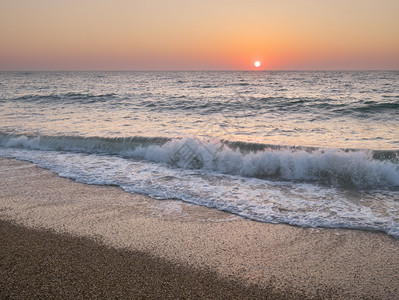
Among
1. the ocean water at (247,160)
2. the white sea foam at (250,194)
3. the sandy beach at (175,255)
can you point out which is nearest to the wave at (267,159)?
the ocean water at (247,160)

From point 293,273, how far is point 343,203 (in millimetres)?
2482

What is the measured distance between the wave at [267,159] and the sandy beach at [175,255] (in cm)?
248

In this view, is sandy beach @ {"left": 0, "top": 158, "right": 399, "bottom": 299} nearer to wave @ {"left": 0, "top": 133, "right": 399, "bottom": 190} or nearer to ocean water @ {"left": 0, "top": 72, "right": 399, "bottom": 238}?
ocean water @ {"left": 0, "top": 72, "right": 399, "bottom": 238}

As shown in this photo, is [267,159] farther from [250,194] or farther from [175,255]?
[175,255]

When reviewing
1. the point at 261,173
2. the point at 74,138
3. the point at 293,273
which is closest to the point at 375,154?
the point at 261,173

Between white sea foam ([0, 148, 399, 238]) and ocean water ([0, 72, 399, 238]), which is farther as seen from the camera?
ocean water ([0, 72, 399, 238])

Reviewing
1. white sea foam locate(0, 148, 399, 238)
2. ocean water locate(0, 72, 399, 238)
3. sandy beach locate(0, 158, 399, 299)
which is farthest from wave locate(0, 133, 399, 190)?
sandy beach locate(0, 158, 399, 299)

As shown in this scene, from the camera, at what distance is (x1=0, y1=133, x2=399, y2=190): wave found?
6.24m

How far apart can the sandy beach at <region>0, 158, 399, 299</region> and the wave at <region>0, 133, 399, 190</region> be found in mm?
2476

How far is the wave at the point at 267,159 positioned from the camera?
20.5ft

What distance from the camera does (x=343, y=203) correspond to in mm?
5012

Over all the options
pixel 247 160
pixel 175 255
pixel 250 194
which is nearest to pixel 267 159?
pixel 247 160

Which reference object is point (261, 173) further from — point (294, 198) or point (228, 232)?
point (228, 232)

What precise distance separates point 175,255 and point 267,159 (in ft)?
14.0
